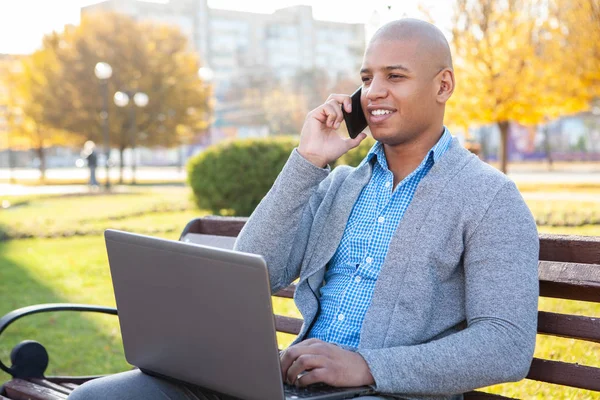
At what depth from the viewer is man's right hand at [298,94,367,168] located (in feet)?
9.47

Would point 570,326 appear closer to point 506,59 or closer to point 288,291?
point 288,291

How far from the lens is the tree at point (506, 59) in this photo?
22156mm

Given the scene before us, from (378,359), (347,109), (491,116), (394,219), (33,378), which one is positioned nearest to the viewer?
(378,359)

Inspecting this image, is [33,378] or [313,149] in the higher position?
[313,149]

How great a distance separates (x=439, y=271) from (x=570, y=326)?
0.51 metres

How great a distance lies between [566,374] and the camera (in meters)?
2.72

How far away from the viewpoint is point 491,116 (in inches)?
921

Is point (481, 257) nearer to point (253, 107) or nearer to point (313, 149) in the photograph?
point (313, 149)

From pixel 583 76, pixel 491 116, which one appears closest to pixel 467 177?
pixel 583 76

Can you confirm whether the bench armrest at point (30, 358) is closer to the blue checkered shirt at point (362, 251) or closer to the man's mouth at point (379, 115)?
the blue checkered shirt at point (362, 251)

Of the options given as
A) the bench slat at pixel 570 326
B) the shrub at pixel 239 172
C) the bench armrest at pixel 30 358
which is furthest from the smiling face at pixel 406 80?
the shrub at pixel 239 172

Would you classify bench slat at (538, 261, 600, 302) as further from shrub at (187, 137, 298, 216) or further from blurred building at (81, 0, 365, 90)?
blurred building at (81, 0, 365, 90)

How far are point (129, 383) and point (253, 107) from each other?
6729 cm

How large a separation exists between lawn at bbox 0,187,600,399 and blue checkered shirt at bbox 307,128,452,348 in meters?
2.14
